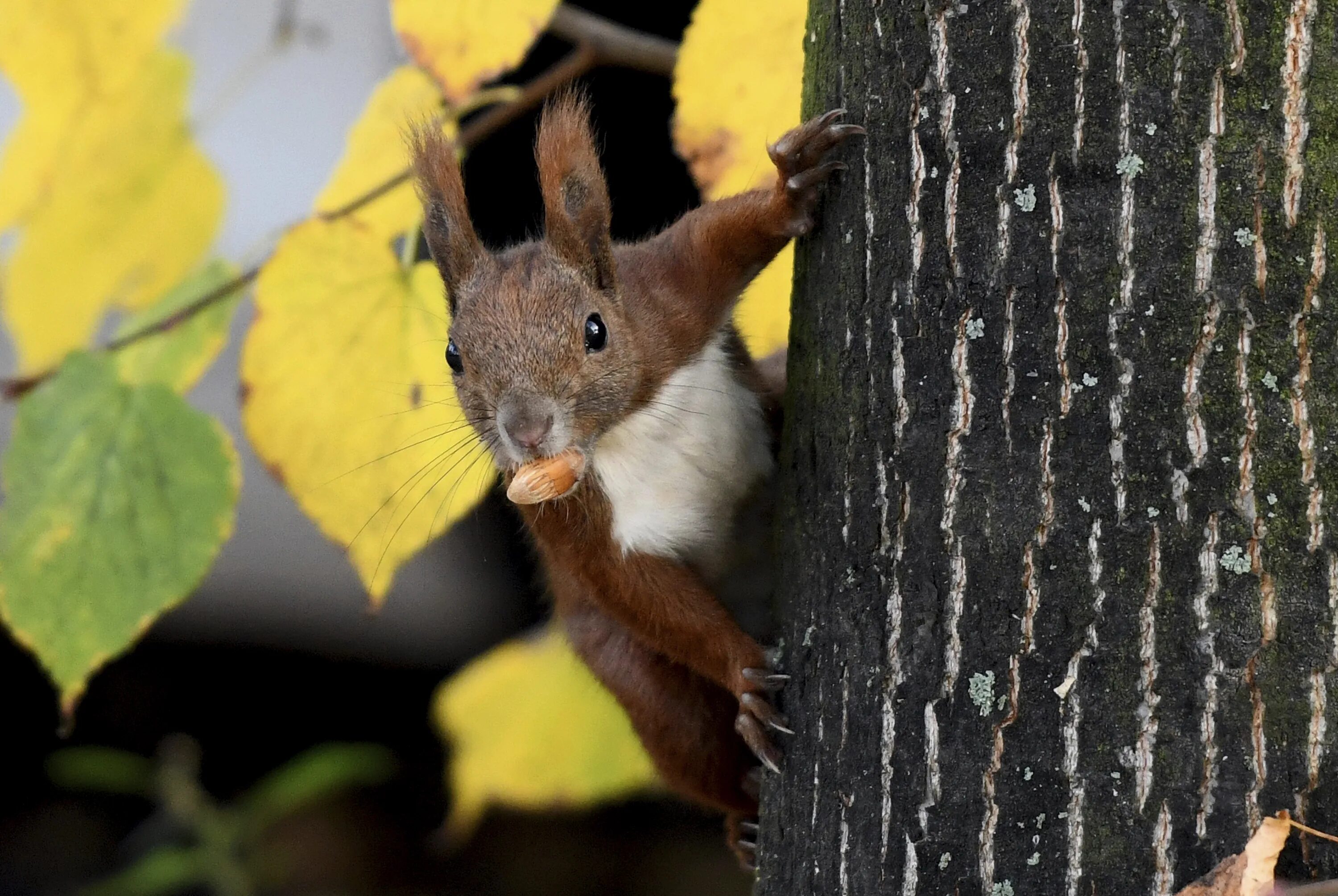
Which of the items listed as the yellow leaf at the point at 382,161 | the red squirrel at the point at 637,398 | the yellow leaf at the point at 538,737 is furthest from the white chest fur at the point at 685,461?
the yellow leaf at the point at 538,737

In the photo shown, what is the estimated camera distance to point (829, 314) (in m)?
1.27

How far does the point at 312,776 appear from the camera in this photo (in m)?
3.33

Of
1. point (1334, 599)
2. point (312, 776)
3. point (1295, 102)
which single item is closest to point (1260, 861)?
point (1334, 599)

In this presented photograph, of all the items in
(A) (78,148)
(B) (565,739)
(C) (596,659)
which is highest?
(A) (78,148)

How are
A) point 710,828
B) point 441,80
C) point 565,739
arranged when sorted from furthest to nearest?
point 710,828 < point 565,739 < point 441,80

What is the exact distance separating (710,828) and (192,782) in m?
1.55

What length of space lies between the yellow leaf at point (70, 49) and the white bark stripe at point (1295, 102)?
1368mm

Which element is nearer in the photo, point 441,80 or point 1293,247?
point 1293,247

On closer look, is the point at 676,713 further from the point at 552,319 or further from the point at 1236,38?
the point at 1236,38

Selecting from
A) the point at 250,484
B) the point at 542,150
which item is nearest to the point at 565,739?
the point at 542,150

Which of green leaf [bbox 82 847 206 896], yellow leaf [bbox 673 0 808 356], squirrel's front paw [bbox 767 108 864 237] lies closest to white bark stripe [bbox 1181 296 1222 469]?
squirrel's front paw [bbox 767 108 864 237]

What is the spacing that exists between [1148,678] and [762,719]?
435 millimetres

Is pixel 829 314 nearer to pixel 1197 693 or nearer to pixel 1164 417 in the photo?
pixel 1164 417

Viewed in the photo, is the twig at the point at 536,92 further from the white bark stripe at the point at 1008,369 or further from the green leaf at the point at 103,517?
the white bark stripe at the point at 1008,369
